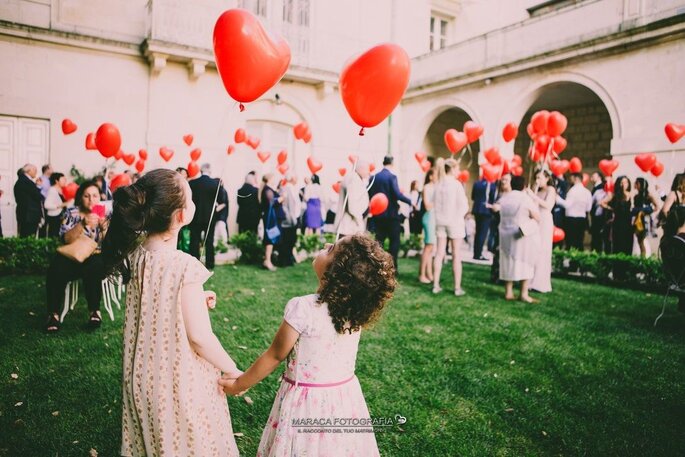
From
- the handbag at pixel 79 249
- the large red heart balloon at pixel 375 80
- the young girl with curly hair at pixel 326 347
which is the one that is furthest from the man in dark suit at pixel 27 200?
the young girl with curly hair at pixel 326 347

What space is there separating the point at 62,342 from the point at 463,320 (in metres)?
4.11

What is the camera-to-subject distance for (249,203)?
846 cm

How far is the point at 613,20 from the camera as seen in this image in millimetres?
9812

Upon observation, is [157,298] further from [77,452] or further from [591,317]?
[591,317]

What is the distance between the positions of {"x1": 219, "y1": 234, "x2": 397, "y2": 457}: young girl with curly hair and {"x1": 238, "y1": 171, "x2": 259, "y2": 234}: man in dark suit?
22.3 feet

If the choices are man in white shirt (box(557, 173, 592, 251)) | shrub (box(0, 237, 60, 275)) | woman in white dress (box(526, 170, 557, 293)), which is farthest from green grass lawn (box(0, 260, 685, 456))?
man in white shirt (box(557, 173, 592, 251))

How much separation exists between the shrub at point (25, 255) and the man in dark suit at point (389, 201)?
501cm

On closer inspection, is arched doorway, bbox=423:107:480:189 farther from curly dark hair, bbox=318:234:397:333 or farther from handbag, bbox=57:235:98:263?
curly dark hair, bbox=318:234:397:333

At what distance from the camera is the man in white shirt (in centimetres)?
922

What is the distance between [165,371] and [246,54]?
1.86 metres

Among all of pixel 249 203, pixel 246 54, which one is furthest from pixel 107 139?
pixel 246 54

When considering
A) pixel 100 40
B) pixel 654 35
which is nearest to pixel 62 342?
pixel 100 40

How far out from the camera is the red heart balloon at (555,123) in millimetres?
6148

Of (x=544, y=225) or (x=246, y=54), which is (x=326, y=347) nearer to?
(x=246, y=54)
